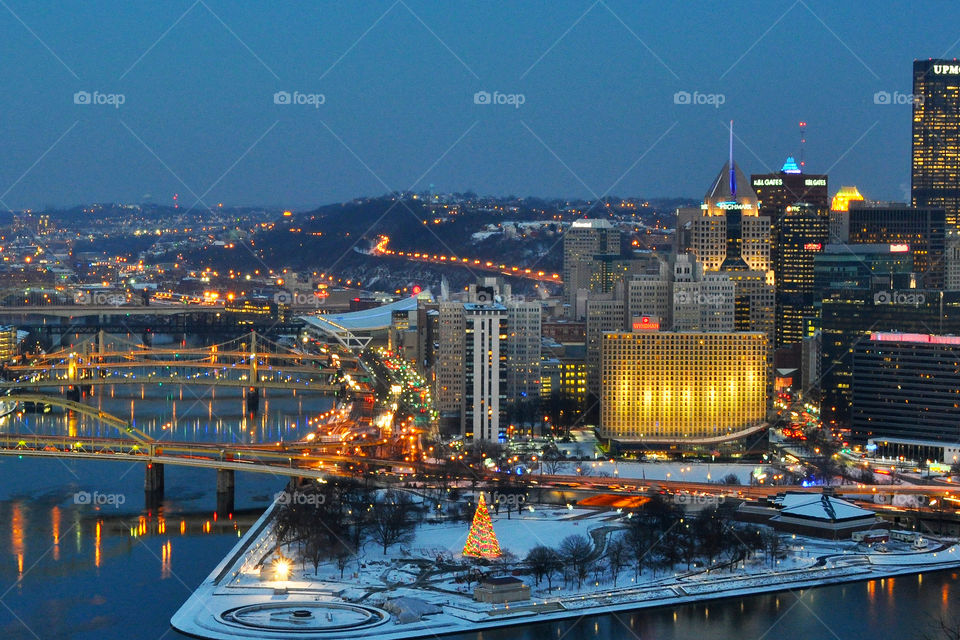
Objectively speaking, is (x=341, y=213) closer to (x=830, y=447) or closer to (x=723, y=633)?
(x=830, y=447)

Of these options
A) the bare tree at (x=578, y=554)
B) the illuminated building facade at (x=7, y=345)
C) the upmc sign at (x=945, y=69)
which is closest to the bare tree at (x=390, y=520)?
the bare tree at (x=578, y=554)

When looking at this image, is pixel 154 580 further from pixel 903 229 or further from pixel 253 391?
pixel 903 229

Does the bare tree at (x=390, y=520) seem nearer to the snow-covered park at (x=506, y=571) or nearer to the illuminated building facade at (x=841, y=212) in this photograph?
the snow-covered park at (x=506, y=571)

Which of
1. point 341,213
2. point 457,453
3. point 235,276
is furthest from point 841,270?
point 341,213

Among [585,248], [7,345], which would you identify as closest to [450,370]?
[7,345]

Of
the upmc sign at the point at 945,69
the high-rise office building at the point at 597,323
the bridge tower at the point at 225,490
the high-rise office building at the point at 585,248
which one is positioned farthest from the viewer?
the high-rise office building at the point at 585,248

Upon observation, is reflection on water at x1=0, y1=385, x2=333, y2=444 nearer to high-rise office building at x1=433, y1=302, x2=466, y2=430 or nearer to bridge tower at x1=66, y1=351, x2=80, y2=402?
bridge tower at x1=66, y1=351, x2=80, y2=402
